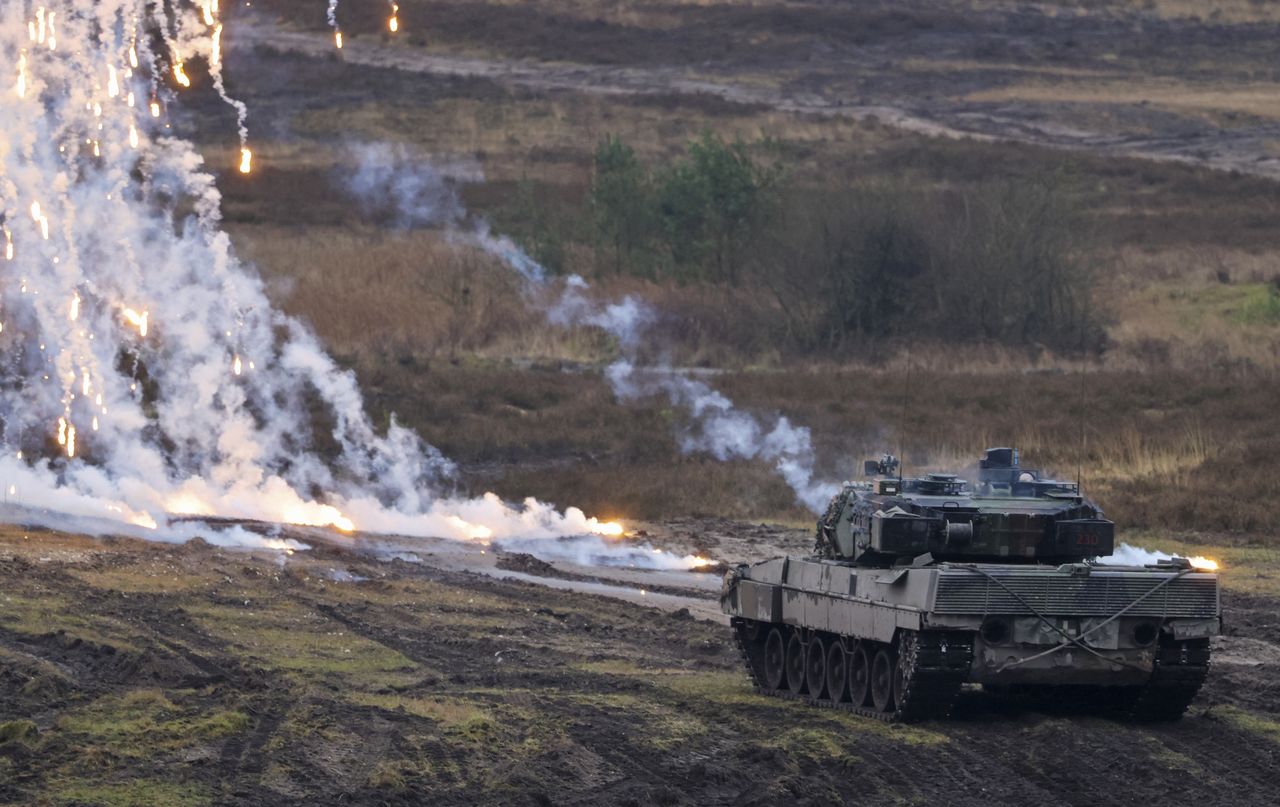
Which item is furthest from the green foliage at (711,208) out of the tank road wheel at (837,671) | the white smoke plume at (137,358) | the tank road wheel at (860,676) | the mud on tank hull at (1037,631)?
the mud on tank hull at (1037,631)

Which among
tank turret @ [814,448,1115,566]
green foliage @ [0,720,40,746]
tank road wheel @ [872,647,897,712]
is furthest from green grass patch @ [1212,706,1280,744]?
green foliage @ [0,720,40,746]

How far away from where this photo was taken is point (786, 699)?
2042cm

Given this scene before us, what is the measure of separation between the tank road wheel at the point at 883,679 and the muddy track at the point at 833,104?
6301 cm

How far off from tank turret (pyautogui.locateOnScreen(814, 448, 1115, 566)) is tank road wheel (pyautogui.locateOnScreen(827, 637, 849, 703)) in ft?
2.74

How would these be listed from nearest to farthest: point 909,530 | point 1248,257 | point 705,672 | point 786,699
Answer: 1. point 909,530
2. point 786,699
3. point 705,672
4. point 1248,257

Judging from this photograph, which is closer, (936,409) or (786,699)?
(786,699)

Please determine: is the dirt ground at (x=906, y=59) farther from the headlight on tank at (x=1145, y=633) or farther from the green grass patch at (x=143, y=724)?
the green grass patch at (x=143, y=724)

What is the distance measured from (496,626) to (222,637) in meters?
3.51

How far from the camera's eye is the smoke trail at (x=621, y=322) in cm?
4094

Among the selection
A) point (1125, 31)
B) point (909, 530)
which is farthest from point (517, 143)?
point (909, 530)

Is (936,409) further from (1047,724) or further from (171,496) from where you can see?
(1047,724)

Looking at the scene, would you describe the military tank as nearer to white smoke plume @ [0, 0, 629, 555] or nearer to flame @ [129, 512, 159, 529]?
white smoke plume @ [0, 0, 629, 555]

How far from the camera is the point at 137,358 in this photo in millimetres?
39594

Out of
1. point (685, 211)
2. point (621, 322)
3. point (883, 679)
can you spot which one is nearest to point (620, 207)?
point (685, 211)
